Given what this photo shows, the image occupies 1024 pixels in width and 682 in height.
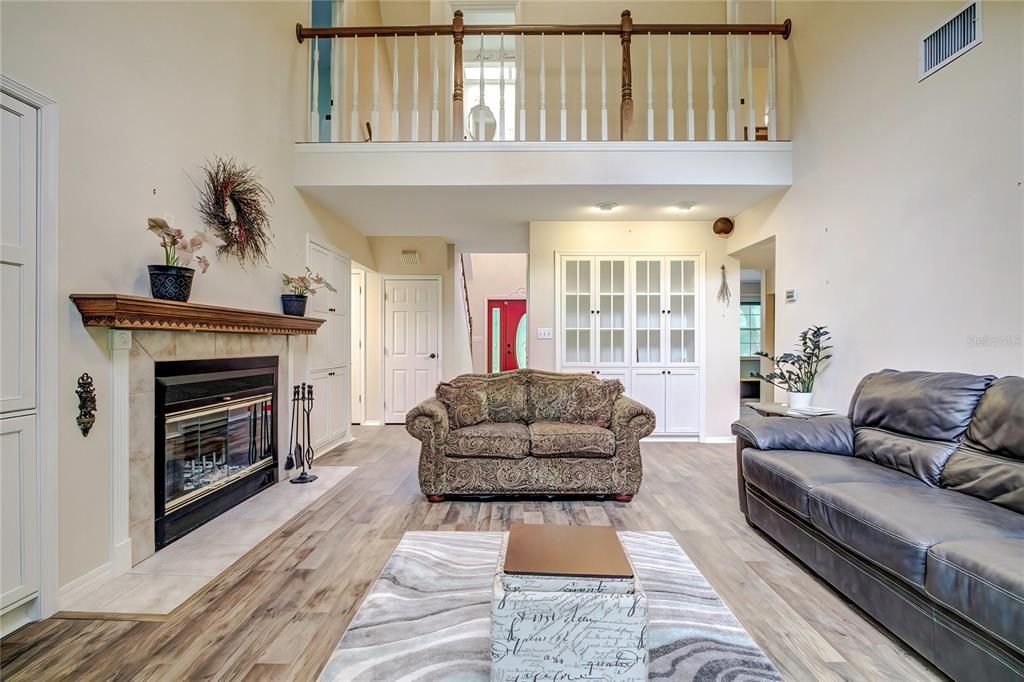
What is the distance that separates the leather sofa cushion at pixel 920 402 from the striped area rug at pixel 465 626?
1.28 metres

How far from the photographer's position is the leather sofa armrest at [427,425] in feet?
10.0

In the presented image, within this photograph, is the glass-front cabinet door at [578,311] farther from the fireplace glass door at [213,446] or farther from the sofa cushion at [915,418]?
the fireplace glass door at [213,446]

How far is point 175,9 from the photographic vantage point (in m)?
2.44

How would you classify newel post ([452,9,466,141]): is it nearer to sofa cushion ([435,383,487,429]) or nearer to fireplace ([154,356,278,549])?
sofa cushion ([435,383,487,429])

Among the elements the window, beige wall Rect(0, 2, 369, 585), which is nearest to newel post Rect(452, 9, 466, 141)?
beige wall Rect(0, 2, 369, 585)

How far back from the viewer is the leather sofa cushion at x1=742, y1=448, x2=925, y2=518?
204cm

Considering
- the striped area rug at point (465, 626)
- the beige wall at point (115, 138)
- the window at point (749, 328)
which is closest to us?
the striped area rug at point (465, 626)

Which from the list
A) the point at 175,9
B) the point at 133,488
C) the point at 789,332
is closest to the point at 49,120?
the point at 175,9

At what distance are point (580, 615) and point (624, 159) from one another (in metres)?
3.39

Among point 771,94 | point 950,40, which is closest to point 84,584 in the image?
point 950,40

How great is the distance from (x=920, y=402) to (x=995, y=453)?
38cm

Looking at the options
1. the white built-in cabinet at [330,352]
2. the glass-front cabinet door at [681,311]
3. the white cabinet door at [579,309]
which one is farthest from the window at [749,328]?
the white built-in cabinet at [330,352]

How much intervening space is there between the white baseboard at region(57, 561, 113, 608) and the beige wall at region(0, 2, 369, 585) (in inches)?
1.2

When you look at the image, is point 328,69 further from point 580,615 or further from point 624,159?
point 580,615
